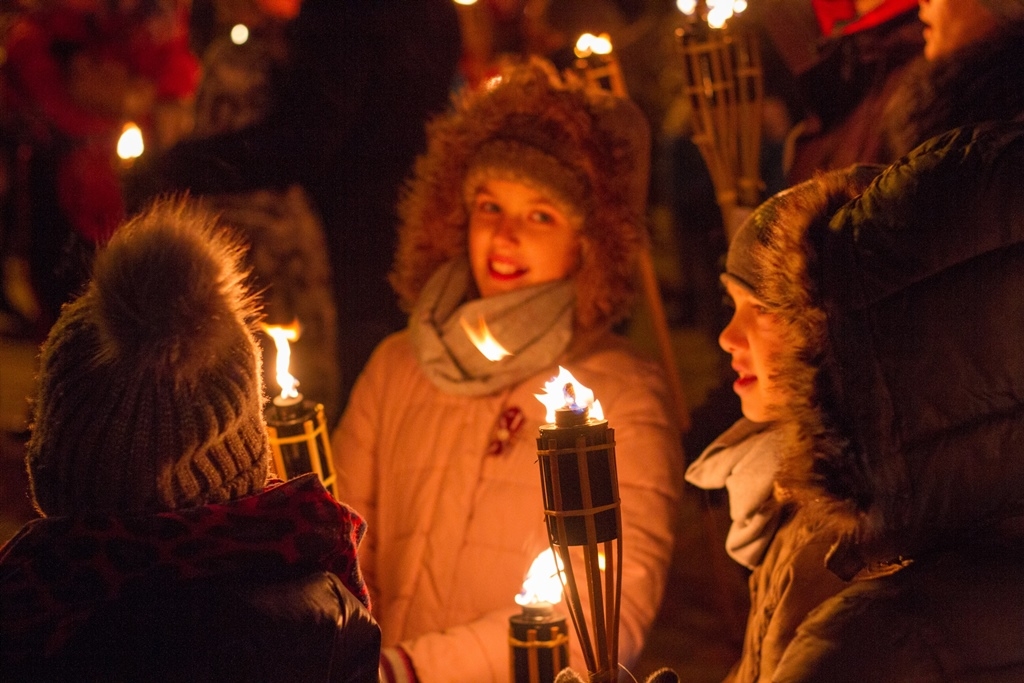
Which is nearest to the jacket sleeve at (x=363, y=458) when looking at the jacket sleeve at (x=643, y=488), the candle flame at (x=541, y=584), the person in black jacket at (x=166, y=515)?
the jacket sleeve at (x=643, y=488)

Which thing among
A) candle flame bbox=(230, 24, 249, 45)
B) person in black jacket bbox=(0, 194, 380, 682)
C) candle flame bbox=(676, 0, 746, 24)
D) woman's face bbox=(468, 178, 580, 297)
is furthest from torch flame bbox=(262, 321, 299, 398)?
candle flame bbox=(230, 24, 249, 45)

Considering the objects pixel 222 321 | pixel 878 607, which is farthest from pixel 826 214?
pixel 222 321

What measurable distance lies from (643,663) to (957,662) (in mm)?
2541

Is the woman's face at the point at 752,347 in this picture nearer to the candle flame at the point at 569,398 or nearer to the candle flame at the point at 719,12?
the candle flame at the point at 569,398

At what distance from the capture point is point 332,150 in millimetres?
3709

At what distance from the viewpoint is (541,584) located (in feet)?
6.33

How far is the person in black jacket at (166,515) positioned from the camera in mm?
1546

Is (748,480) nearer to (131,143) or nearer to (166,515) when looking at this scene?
(166,515)

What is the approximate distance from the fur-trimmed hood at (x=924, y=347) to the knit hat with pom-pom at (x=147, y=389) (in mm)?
915

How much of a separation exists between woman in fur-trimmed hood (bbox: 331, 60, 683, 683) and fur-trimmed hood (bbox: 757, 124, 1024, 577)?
968 mm

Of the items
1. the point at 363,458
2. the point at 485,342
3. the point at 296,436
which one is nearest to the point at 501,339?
the point at 485,342

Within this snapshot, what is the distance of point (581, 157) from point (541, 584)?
4.78 ft

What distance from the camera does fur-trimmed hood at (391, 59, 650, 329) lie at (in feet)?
10.1

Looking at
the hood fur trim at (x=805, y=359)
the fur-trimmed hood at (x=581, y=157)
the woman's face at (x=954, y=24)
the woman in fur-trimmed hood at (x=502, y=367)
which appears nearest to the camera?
the hood fur trim at (x=805, y=359)
